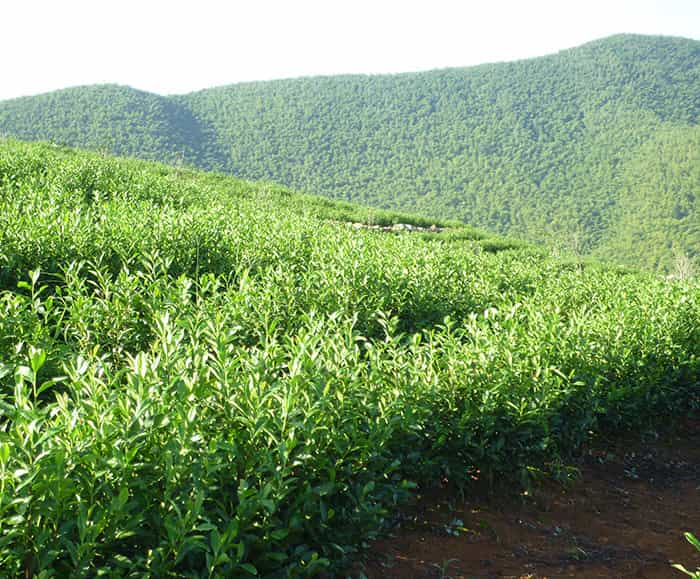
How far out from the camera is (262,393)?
237 cm

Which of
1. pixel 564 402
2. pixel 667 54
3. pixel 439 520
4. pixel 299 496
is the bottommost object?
pixel 439 520

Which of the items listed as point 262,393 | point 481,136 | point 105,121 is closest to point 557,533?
point 262,393

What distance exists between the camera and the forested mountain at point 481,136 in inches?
2021

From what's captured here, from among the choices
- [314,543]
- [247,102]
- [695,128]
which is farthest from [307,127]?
[314,543]

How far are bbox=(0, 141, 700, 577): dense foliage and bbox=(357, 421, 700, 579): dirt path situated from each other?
0.20 m

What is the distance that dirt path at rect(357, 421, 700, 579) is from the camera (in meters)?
2.78

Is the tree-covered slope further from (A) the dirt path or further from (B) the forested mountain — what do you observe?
(A) the dirt path

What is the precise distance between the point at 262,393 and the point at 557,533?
6.33ft

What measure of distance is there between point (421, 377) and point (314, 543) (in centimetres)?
117

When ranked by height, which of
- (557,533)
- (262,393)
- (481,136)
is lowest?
(557,533)

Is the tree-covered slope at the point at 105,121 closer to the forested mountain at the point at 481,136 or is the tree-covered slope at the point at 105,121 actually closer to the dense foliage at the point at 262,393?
the forested mountain at the point at 481,136

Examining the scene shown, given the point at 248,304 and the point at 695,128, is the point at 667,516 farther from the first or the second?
the point at 695,128

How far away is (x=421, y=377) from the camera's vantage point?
10.7 feet

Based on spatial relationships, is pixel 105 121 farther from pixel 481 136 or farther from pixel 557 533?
pixel 557 533
